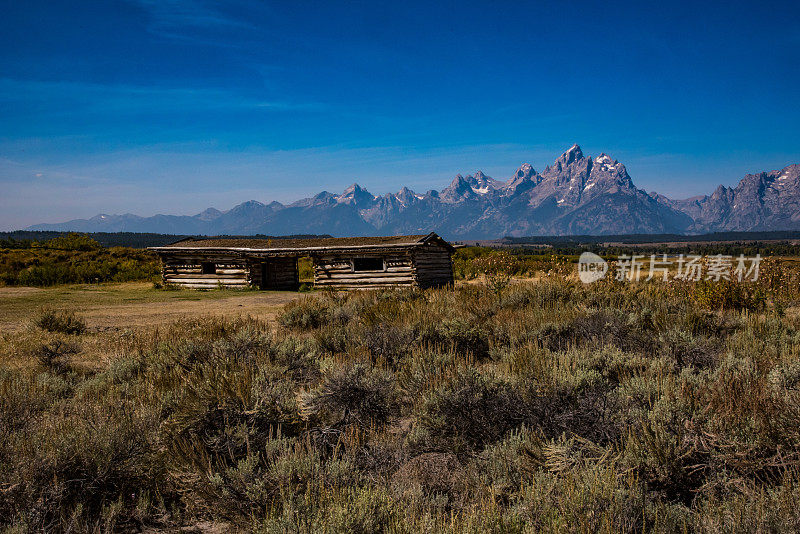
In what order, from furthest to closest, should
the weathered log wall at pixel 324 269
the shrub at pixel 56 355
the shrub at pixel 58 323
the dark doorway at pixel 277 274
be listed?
the dark doorway at pixel 277 274 < the weathered log wall at pixel 324 269 < the shrub at pixel 58 323 < the shrub at pixel 56 355

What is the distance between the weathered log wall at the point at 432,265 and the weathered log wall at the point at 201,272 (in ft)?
28.4

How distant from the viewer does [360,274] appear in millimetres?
22266

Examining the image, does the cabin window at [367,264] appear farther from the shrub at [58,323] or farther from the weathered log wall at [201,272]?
the shrub at [58,323]

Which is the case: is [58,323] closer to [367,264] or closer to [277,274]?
[277,274]

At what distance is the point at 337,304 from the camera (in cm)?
1105

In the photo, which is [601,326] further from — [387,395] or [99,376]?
[99,376]

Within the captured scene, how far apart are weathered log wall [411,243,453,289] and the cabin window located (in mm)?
1863

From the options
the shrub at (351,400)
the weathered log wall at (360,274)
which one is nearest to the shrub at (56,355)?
the shrub at (351,400)

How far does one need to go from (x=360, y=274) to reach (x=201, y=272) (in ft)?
28.4

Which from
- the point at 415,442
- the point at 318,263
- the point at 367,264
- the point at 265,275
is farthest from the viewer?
the point at 265,275

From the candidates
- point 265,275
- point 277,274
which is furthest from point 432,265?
point 265,275

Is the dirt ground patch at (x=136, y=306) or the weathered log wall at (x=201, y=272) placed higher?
the weathered log wall at (x=201, y=272)

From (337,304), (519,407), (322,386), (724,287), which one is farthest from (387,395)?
(724,287)

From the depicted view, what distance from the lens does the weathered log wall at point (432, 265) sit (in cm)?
2173
